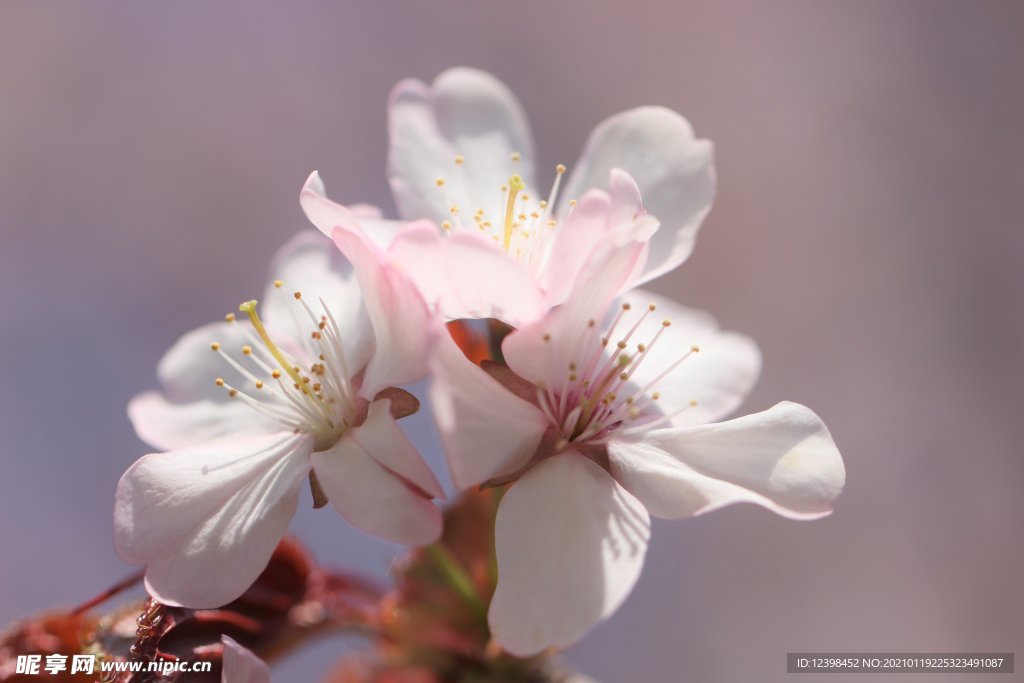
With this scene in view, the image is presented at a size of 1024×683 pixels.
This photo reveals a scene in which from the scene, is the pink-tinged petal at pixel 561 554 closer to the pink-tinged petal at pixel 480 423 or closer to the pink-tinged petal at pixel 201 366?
the pink-tinged petal at pixel 480 423

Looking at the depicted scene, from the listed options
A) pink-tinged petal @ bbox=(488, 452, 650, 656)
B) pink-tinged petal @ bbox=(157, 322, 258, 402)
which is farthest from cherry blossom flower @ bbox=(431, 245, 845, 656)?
pink-tinged petal @ bbox=(157, 322, 258, 402)

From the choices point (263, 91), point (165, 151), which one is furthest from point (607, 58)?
point (165, 151)

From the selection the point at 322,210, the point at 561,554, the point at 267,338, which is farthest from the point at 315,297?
the point at 561,554

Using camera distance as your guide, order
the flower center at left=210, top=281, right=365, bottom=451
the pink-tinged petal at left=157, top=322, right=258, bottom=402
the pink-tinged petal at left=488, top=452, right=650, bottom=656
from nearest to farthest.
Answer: the pink-tinged petal at left=488, top=452, right=650, bottom=656 < the flower center at left=210, top=281, right=365, bottom=451 < the pink-tinged petal at left=157, top=322, right=258, bottom=402

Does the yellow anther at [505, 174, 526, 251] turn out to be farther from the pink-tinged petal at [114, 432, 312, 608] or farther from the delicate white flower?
the pink-tinged petal at [114, 432, 312, 608]

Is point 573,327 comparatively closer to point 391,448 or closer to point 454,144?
point 391,448

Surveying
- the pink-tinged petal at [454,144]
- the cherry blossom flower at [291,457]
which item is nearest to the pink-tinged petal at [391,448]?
the cherry blossom flower at [291,457]

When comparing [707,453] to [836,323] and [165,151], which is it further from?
[165,151]
